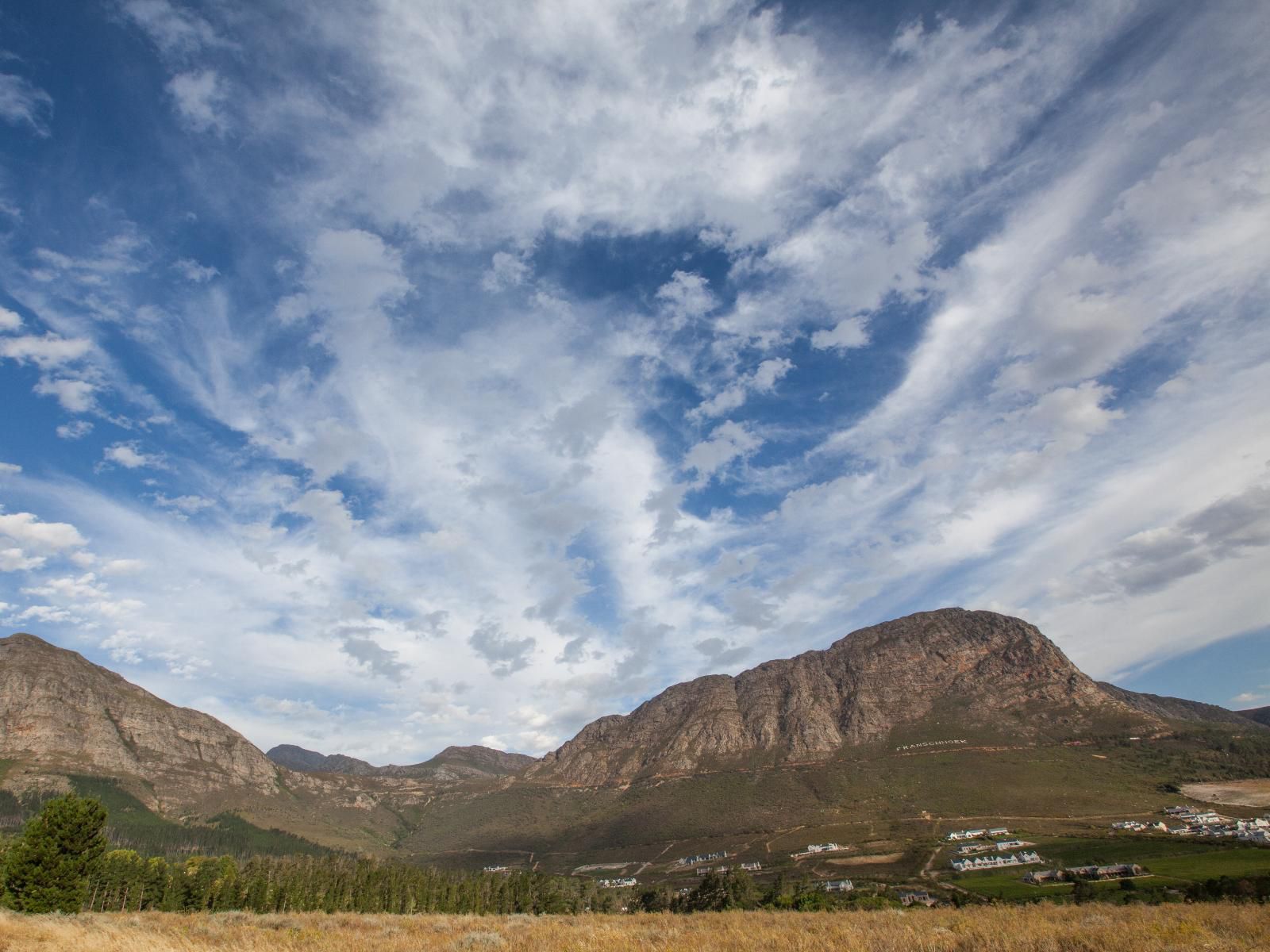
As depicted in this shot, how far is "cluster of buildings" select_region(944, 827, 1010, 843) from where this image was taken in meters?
140

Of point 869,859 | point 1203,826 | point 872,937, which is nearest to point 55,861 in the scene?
point 872,937

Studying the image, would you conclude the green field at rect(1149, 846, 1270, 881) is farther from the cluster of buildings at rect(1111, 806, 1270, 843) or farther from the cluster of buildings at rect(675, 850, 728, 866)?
the cluster of buildings at rect(675, 850, 728, 866)

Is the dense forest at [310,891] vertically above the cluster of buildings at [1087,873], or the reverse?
the dense forest at [310,891]

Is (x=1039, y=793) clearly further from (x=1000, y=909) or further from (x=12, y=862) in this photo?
(x=12, y=862)

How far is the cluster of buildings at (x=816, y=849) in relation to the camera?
152675mm

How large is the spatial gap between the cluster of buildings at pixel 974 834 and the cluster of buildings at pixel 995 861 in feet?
77.7

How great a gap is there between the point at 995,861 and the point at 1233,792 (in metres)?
96.2

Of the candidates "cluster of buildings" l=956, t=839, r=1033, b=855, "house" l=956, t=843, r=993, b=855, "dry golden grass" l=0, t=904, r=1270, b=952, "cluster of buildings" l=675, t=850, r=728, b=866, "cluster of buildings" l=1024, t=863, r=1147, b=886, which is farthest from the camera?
"cluster of buildings" l=675, t=850, r=728, b=866

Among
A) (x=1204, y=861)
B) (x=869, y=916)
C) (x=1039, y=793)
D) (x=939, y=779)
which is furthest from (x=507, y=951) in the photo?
(x=939, y=779)

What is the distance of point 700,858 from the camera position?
182 m

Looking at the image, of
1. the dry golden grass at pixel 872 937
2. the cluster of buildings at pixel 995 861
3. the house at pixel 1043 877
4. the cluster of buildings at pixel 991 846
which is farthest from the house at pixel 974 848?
the dry golden grass at pixel 872 937

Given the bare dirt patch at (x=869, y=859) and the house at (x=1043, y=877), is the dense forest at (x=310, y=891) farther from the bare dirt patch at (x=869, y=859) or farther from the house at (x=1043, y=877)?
the house at (x=1043, y=877)

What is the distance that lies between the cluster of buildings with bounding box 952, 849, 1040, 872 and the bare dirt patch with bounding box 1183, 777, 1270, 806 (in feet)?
249

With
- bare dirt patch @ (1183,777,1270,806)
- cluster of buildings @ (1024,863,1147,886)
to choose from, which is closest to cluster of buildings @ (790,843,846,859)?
cluster of buildings @ (1024,863,1147,886)
